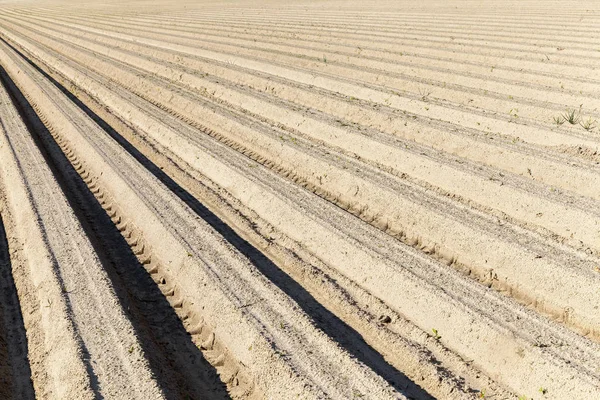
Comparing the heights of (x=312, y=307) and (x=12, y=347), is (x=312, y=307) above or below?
above

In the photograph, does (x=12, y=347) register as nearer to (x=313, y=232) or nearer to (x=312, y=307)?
(x=312, y=307)

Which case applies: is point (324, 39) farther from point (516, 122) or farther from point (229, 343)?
point (229, 343)

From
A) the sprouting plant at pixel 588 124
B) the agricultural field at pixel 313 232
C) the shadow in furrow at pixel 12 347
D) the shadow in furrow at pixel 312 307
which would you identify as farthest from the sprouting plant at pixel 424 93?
the shadow in furrow at pixel 12 347

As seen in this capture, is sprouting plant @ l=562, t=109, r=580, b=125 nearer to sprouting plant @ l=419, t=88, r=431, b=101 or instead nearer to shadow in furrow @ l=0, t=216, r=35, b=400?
sprouting plant @ l=419, t=88, r=431, b=101

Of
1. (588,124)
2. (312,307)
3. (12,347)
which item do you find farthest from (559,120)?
(12,347)

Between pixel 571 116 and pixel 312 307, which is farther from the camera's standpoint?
pixel 571 116

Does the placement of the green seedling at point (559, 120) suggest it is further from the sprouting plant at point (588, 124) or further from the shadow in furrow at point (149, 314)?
the shadow in furrow at point (149, 314)

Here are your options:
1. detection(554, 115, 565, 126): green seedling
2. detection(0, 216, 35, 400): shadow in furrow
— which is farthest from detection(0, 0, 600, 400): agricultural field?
detection(554, 115, 565, 126): green seedling
